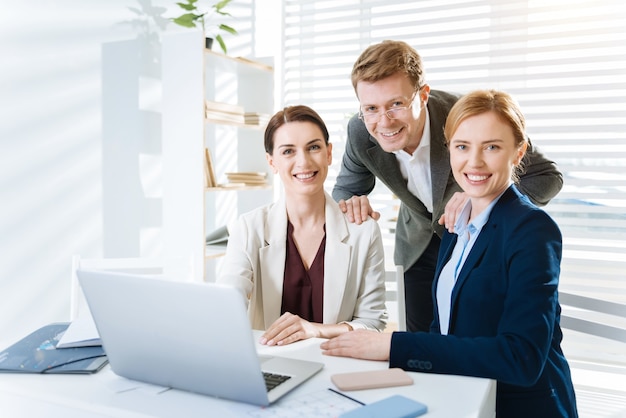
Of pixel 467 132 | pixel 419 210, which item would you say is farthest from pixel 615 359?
pixel 467 132

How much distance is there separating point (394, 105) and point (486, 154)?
1.62 ft

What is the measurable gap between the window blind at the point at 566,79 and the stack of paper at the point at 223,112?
1086mm

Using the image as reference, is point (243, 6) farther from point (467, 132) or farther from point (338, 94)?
point (467, 132)

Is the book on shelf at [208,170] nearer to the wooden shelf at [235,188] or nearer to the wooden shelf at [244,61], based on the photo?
the wooden shelf at [235,188]

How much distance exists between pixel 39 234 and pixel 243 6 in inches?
89.3

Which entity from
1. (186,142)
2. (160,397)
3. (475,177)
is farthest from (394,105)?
(186,142)

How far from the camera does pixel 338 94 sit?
13.7 feet

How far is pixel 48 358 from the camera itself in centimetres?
127

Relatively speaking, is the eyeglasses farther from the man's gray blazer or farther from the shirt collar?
the shirt collar

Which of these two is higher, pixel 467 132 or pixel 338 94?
pixel 338 94

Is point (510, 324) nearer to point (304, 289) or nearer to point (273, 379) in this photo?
point (273, 379)

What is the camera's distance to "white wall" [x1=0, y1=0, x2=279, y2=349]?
9.02 ft

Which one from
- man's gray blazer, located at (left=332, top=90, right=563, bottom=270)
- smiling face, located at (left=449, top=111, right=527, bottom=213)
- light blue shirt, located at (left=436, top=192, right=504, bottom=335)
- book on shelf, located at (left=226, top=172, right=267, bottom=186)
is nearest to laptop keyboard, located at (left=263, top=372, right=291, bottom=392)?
light blue shirt, located at (left=436, top=192, right=504, bottom=335)

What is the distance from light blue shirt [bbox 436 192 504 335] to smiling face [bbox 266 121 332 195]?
1.64ft
